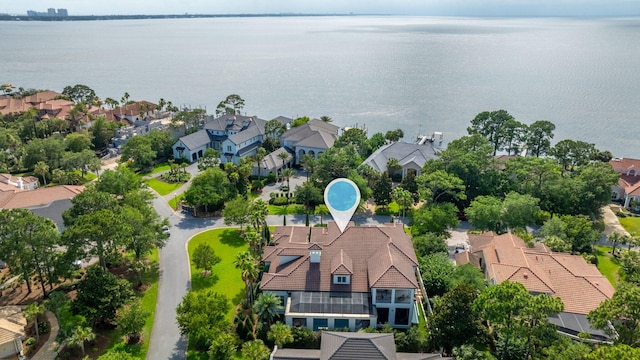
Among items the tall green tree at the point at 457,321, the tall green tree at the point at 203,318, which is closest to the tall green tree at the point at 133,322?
the tall green tree at the point at 203,318

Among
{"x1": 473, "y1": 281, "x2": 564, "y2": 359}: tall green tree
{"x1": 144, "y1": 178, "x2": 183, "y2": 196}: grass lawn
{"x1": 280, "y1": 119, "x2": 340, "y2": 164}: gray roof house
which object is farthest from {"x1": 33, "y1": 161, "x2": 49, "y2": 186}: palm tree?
{"x1": 473, "y1": 281, "x2": 564, "y2": 359}: tall green tree

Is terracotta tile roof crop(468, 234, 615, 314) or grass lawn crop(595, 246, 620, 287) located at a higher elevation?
terracotta tile roof crop(468, 234, 615, 314)

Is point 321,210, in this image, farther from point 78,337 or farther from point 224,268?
point 78,337

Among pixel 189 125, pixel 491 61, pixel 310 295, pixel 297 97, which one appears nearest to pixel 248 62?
pixel 297 97

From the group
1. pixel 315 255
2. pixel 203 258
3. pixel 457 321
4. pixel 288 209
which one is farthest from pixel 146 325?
pixel 288 209

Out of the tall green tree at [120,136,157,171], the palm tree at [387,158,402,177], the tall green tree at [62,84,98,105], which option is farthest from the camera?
the tall green tree at [62,84,98,105]

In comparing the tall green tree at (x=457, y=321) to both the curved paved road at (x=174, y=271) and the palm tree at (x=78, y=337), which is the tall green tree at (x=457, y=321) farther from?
the palm tree at (x=78, y=337)

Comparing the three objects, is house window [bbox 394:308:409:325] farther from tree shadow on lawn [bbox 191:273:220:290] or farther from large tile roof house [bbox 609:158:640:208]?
large tile roof house [bbox 609:158:640:208]
